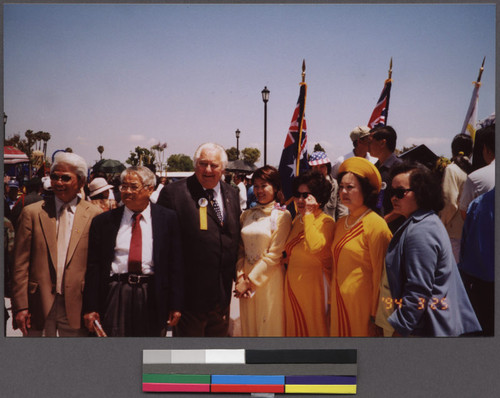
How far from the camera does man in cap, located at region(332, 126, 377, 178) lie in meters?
4.00

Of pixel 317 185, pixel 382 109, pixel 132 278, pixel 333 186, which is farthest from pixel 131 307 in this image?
pixel 382 109

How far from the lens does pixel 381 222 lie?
3633mm

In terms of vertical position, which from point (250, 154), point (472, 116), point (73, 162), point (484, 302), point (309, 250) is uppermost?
point (472, 116)

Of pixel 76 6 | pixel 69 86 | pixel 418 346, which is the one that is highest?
pixel 76 6

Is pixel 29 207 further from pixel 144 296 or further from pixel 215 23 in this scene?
pixel 215 23

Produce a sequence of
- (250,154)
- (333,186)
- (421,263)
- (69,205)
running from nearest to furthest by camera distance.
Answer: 1. (421,263)
2. (69,205)
3. (333,186)
4. (250,154)

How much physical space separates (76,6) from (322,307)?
3202 mm

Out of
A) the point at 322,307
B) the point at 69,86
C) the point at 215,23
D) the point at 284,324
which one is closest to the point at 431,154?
the point at 322,307

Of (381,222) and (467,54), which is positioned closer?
(381,222)

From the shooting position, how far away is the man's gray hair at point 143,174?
365 centimetres

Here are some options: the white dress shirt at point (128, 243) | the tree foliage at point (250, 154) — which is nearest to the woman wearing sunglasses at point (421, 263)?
the tree foliage at point (250, 154)

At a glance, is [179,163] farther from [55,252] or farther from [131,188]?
[55,252]

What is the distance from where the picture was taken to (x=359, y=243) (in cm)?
361

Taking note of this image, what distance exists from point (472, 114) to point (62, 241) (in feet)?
11.6
